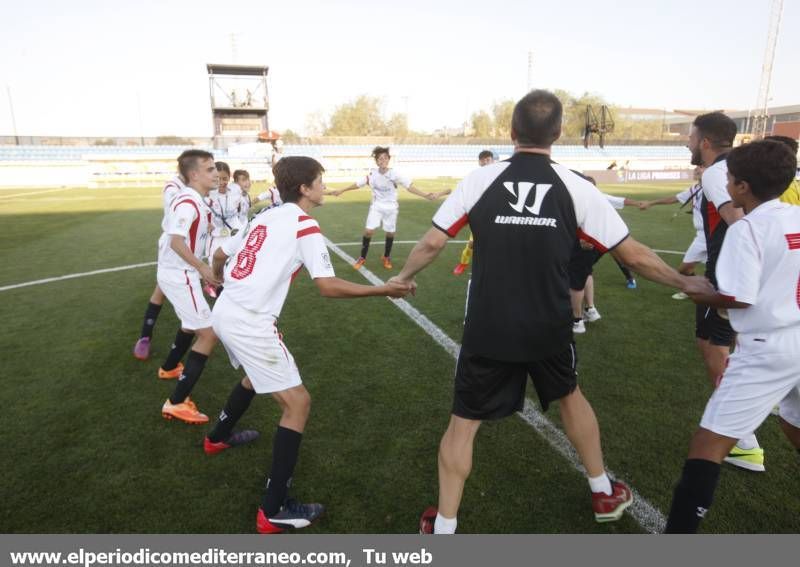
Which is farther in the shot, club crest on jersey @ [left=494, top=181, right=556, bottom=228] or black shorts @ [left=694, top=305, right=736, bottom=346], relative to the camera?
black shorts @ [left=694, top=305, right=736, bottom=346]

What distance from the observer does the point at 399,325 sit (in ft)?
22.1

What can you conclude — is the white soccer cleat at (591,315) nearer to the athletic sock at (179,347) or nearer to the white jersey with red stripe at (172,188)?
the athletic sock at (179,347)

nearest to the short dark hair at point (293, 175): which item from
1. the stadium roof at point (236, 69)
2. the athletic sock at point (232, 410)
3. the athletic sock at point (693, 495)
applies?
the athletic sock at point (232, 410)

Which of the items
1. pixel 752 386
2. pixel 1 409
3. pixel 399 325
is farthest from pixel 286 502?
pixel 399 325

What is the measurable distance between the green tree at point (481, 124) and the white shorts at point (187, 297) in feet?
277

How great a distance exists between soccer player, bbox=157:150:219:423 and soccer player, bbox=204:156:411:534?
1.24 m

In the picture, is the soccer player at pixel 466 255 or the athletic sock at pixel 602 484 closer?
the athletic sock at pixel 602 484

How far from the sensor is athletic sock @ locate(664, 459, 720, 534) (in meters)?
2.53

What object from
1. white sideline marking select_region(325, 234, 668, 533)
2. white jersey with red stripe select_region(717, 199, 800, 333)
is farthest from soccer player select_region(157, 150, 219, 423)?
white jersey with red stripe select_region(717, 199, 800, 333)

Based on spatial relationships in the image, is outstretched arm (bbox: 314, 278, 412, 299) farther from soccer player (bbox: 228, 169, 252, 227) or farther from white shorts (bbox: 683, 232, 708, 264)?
soccer player (bbox: 228, 169, 252, 227)

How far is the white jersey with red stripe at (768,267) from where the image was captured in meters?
2.38

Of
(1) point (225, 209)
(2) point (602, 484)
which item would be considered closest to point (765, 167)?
(2) point (602, 484)

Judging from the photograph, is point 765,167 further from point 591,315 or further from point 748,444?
point 591,315

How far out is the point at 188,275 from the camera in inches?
192
